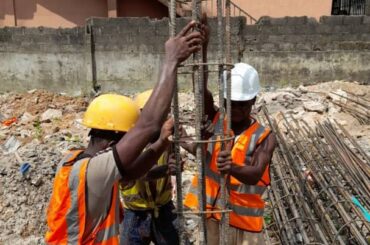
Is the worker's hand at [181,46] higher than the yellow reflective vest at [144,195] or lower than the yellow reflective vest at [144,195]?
higher

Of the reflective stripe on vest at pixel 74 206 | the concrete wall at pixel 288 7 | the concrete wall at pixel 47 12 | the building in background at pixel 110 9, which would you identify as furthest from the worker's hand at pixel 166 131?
the concrete wall at pixel 47 12

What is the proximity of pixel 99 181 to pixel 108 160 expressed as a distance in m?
0.11

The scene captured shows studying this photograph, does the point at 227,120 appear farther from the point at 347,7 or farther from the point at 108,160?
the point at 347,7

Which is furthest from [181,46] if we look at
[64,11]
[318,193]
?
[64,11]

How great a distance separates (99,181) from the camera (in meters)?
1.88

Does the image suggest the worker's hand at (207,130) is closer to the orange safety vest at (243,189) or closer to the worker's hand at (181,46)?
the orange safety vest at (243,189)

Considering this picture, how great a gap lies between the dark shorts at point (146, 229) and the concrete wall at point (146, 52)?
6651 millimetres

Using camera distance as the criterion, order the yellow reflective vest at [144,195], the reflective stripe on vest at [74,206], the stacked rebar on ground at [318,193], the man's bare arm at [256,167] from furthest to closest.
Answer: the stacked rebar on ground at [318,193]
the yellow reflective vest at [144,195]
the man's bare arm at [256,167]
the reflective stripe on vest at [74,206]

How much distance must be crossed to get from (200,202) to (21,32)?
30.9 ft

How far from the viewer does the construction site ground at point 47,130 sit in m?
4.74

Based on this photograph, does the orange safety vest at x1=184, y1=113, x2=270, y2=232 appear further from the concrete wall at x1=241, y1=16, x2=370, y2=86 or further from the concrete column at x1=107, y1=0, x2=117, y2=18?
the concrete column at x1=107, y1=0, x2=117, y2=18

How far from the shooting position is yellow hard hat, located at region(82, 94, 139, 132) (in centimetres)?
209

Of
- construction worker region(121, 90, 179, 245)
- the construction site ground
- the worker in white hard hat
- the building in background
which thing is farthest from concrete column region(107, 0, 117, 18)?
the worker in white hard hat

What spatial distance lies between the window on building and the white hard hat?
41.7 feet
